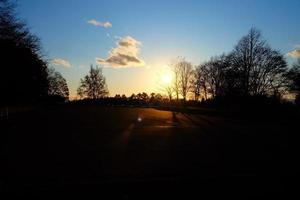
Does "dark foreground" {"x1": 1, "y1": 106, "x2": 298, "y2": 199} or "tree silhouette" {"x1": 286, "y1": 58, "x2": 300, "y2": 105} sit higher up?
"tree silhouette" {"x1": 286, "y1": 58, "x2": 300, "y2": 105}

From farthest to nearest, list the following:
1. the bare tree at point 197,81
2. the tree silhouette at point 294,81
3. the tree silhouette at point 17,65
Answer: the bare tree at point 197,81
the tree silhouette at point 294,81
the tree silhouette at point 17,65

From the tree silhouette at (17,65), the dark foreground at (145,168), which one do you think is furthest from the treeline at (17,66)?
the dark foreground at (145,168)

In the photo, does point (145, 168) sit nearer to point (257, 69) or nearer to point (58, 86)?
point (257, 69)

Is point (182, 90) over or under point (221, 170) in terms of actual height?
over

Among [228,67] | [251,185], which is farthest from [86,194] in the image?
[228,67]

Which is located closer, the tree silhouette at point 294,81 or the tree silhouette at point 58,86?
the tree silhouette at point 294,81

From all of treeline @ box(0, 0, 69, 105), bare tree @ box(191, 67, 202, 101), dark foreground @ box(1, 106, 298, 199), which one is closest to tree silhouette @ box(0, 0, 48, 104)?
treeline @ box(0, 0, 69, 105)

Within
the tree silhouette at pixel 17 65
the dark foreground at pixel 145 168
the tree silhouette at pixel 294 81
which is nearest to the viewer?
the dark foreground at pixel 145 168

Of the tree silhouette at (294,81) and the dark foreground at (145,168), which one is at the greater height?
the tree silhouette at (294,81)

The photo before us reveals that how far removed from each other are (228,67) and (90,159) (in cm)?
5058

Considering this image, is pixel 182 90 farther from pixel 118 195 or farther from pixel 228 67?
pixel 118 195

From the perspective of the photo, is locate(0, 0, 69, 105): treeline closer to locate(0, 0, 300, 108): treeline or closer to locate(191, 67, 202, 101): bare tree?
locate(0, 0, 300, 108): treeline

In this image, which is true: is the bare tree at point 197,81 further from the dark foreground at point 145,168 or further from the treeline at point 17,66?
the dark foreground at point 145,168

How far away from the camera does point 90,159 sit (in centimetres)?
1008
